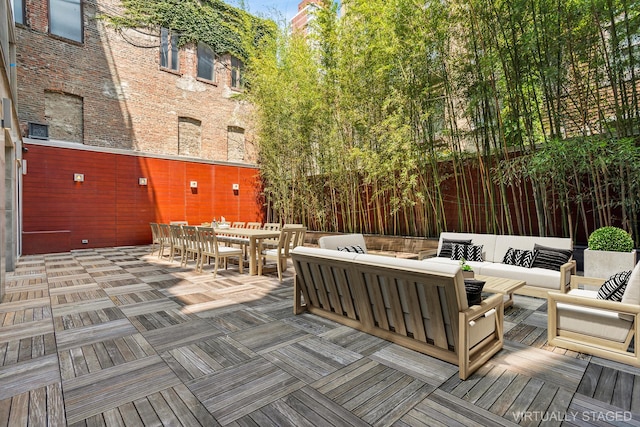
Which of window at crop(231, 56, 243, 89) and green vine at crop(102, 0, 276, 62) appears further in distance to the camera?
window at crop(231, 56, 243, 89)

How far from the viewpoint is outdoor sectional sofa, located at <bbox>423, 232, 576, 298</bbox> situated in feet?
11.3

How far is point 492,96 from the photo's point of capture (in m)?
4.63

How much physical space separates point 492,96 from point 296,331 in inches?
165

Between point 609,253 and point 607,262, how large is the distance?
10 cm

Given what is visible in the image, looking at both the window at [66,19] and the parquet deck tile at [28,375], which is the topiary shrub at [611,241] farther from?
the window at [66,19]

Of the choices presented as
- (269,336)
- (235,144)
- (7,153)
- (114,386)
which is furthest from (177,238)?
(235,144)

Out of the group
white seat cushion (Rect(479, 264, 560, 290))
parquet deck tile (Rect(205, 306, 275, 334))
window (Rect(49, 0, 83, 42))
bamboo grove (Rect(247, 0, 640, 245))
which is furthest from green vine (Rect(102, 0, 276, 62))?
white seat cushion (Rect(479, 264, 560, 290))

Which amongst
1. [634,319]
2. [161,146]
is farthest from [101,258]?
[634,319]

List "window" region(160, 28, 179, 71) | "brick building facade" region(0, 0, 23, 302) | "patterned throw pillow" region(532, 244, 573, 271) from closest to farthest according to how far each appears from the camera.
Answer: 1. "patterned throw pillow" region(532, 244, 573, 271)
2. "brick building facade" region(0, 0, 23, 302)
3. "window" region(160, 28, 179, 71)

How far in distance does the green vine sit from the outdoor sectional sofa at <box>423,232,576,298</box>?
9254 mm

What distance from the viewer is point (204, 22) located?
10.6m

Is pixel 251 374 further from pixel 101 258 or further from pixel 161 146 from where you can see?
pixel 161 146

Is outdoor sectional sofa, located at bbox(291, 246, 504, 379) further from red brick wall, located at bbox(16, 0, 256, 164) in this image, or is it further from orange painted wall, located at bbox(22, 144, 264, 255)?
red brick wall, located at bbox(16, 0, 256, 164)
